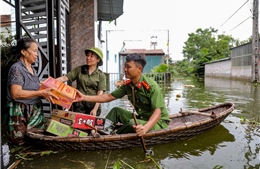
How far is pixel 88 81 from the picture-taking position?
3742 millimetres

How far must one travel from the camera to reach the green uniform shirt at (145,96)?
299 cm

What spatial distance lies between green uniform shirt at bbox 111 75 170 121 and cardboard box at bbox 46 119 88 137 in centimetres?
74

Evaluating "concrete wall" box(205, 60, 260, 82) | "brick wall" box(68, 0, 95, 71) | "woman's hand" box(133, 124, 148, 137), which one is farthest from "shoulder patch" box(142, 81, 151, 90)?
"concrete wall" box(205, 60, 260, 82)

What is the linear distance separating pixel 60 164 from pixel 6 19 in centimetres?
280

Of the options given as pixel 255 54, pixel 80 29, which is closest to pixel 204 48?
pixel 255 54

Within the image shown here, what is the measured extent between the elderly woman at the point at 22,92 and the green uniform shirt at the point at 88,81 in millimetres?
804

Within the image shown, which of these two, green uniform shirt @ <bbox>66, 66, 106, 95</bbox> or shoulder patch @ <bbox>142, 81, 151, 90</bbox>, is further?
green uniform shirt @ <bbox>66, 66, 106, 95</bbox>

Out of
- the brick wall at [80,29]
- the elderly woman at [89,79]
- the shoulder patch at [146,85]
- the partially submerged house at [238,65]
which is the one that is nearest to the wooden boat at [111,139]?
the shoulder patch at [146,85]

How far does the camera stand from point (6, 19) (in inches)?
159

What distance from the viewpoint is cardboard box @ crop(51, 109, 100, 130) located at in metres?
3.10

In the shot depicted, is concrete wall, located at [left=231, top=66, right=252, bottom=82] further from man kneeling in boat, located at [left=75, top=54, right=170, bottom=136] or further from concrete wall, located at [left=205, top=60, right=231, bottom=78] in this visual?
man kneeling in boat, located at [left=75, top=54, right=170, bottom=136]

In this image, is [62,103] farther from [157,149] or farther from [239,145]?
[239,145]

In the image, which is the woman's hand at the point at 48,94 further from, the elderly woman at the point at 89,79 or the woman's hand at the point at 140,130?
the woman's hand at the point at 140,130

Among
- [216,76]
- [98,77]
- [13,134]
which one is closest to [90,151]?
[13,134]
